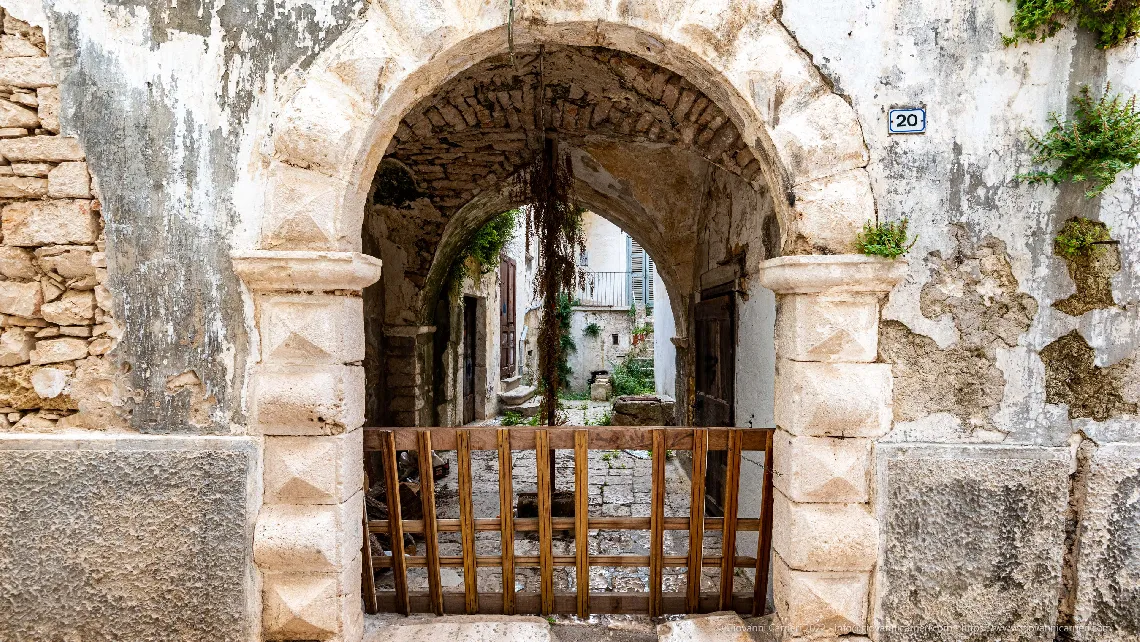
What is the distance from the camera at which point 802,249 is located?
2301 millimetres

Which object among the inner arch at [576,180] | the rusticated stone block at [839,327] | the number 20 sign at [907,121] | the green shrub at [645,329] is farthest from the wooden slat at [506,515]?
the green shrub at [645,329]

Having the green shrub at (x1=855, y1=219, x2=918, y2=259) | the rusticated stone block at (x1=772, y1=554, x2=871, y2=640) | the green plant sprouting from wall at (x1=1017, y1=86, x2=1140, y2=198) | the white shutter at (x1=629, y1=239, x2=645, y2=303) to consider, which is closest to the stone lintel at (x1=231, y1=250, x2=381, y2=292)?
the green shrub at (x1=855, y1=219, x2=918, y2=259)

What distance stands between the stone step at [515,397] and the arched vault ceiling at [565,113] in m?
6.28

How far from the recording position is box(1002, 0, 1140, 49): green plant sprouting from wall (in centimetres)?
216

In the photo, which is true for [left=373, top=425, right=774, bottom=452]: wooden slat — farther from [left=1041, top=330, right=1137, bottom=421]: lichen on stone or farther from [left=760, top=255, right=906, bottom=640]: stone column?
[left=1041, top=330, right=1137, bottom=421]: lichen on stone

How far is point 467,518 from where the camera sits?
2688mm

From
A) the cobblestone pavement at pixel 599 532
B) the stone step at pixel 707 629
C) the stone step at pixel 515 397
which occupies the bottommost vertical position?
the stone step at pixel 515 397

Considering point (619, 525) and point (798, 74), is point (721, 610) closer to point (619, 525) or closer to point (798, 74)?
point (619, 525)

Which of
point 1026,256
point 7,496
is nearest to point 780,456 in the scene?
point 1026,256

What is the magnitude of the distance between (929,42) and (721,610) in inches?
100

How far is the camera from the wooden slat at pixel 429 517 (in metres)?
2.66

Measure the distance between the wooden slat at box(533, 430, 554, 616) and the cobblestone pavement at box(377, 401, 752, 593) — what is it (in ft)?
0.59

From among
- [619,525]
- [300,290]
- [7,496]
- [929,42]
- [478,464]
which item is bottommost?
[478,464]

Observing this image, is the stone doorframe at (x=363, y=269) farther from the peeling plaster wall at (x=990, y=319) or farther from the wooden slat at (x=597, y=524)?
the wooden slat at (x=597, y=524)
